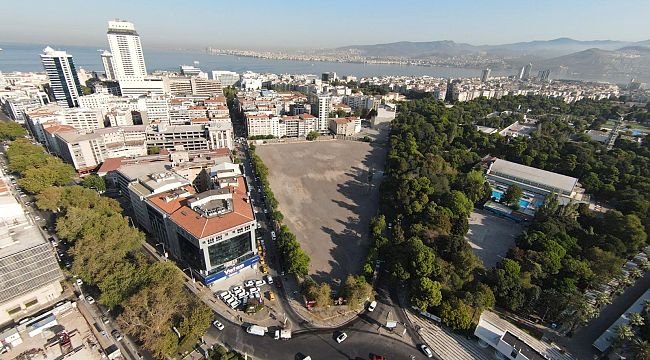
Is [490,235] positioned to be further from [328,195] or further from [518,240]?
[328,195]

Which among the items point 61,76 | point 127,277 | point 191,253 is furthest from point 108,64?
point 127,277

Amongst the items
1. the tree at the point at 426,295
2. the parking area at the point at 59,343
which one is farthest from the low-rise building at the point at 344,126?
the parking area at the point at 59,343

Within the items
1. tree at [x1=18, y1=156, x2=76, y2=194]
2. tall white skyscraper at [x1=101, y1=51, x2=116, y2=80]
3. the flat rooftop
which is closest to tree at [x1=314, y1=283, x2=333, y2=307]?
the flat rooftop

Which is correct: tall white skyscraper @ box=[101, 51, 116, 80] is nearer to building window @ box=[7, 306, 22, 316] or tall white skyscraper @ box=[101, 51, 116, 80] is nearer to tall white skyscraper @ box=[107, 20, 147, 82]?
tall white skyscraper @ box=[107, 20, 147, 82]

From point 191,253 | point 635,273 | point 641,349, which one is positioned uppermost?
point 191,253

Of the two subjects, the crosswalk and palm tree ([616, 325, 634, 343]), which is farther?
the crosswalk

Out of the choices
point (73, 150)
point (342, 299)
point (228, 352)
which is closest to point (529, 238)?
point (342, 299)
